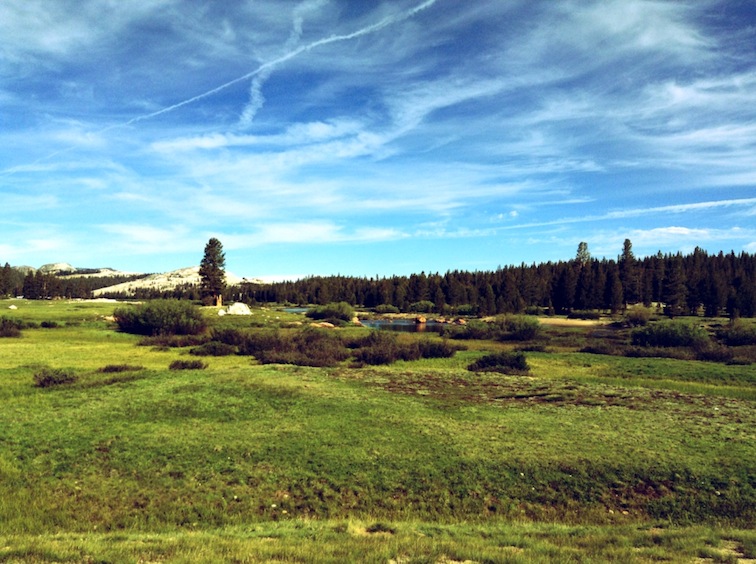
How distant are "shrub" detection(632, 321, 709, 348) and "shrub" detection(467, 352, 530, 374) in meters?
20.8

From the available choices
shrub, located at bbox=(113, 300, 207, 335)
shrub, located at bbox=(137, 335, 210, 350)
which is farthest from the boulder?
shrub, located at bbox=(137, 335, 210, 350)

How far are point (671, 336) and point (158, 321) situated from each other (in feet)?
179

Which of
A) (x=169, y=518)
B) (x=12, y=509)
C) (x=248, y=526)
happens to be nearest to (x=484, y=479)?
(x=248, y=526)

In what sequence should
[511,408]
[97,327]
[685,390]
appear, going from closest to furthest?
1. [511,408]
2. [685,390]
3. [97,327]

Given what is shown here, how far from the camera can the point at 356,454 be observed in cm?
1516

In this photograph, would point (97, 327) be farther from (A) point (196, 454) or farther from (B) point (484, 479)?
(B) point (484, 479)

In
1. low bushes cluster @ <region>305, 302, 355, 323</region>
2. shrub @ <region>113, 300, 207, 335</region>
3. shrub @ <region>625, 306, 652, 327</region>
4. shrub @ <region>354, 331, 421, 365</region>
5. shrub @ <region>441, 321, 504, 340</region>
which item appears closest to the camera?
shrub @ <region>354, 331, 421, 365</region>

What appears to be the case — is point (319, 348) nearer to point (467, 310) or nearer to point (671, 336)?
point (671, 336)

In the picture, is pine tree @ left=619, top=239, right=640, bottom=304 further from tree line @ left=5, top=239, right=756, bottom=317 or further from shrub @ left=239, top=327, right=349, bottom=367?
shrub @ left=239, top=327, right=349, bottom=367

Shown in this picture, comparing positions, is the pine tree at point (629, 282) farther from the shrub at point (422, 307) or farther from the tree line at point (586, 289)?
the shrub at point (422, 307)

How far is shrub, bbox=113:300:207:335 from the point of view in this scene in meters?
52.1

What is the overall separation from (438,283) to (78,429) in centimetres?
14058

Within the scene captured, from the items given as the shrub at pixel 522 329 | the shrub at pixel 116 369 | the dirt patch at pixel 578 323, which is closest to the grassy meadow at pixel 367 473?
the shrub at pixel 116 369

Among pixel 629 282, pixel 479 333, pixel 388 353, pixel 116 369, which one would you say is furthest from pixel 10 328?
pixel 629 282
